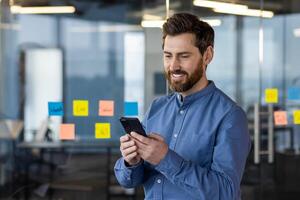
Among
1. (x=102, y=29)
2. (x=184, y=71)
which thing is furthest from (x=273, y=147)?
(x=184, y=71)

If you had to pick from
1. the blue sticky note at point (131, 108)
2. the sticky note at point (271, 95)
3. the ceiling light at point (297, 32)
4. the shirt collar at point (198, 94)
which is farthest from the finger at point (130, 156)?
the ceiling light at point (297, 32)

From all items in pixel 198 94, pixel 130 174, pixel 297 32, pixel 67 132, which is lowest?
pixel 67 132

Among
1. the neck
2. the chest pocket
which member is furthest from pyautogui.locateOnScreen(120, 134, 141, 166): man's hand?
the neck

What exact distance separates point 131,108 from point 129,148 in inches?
136

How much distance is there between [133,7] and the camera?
220 inches

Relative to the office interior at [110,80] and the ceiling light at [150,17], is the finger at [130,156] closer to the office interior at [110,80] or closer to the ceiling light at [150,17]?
the office interior at [110,80]

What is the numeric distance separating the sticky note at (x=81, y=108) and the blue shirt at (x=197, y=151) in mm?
3198

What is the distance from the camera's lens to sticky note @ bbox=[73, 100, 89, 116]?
4.91 meters

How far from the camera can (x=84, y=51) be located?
563 cm

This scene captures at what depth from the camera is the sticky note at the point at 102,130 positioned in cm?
491

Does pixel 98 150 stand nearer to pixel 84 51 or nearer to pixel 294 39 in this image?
pixel 84 51

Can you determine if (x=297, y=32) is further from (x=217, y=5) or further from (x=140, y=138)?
(x=140, y=138)

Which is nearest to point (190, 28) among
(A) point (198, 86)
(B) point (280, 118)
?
(A) point (198, 86)

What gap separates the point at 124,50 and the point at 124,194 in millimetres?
1354
